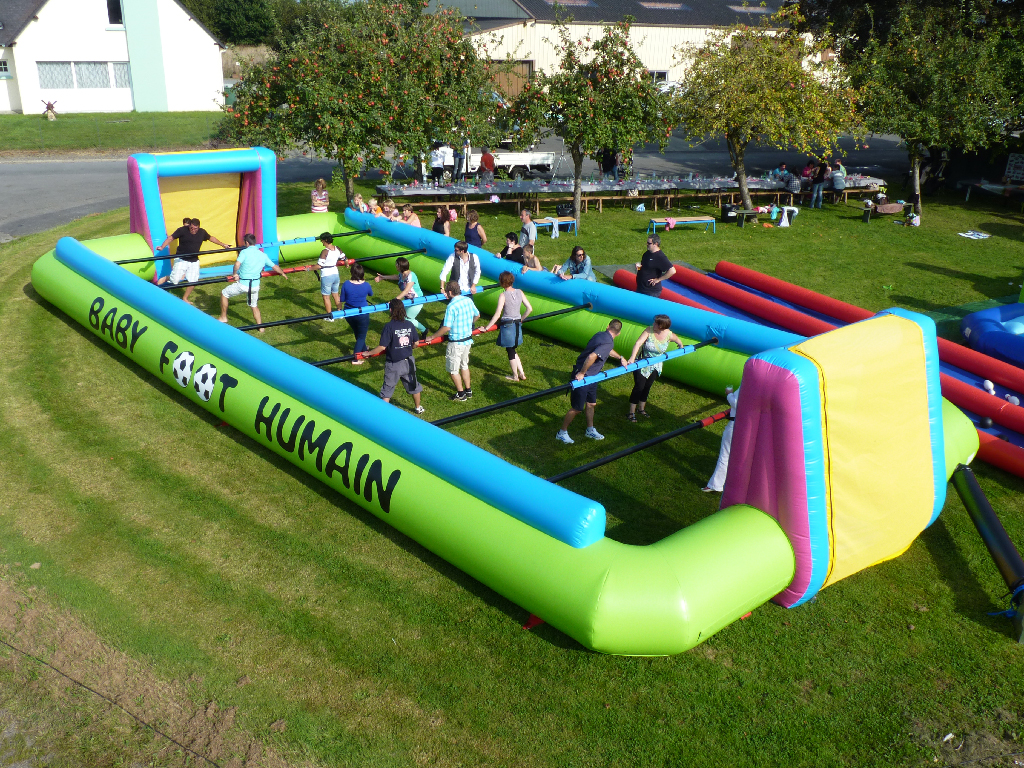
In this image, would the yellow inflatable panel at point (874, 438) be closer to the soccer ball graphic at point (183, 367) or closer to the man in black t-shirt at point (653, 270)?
the man in black t-shirt at point (653, 270)

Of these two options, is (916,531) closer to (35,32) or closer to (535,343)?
(535,343)

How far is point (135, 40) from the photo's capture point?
39906mm

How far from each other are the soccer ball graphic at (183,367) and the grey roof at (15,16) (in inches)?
1454

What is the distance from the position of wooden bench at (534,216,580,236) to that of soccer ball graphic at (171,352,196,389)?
35.2ft

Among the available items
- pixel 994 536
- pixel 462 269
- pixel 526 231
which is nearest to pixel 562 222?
pixel 526 231

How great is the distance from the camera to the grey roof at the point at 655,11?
3984 centimetres

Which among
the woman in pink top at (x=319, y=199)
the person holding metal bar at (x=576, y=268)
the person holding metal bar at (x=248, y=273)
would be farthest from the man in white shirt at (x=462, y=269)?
the woman in pink top at (x=319, y=199)

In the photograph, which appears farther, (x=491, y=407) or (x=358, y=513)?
(x=491, y=407)

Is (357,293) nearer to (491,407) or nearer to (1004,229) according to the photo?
(491,407)

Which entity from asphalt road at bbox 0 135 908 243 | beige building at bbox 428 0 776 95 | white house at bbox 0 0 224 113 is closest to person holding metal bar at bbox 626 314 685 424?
asphalt road at bbox 0 135 908 243

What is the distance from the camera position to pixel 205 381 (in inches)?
369

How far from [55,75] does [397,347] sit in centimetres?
3947

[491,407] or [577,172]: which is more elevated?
[577,172]

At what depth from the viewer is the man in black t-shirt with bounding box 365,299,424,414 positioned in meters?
9.13
